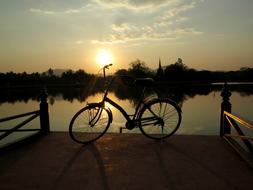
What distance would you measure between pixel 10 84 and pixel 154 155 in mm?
113307

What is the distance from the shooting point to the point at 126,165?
4152 millimetres

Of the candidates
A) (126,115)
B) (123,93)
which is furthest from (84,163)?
(123,93)

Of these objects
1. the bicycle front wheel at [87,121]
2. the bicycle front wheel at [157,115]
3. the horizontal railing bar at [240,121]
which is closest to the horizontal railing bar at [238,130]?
the horizontal railing bar at [240,121]

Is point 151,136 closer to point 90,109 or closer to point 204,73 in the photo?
point 90,109

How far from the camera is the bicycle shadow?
349 centimetres

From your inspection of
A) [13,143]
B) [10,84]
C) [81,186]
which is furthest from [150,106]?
[10,84]

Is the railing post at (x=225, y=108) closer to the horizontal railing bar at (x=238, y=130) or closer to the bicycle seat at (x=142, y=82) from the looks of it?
the horizontal railing bar at (x=238, y=130)

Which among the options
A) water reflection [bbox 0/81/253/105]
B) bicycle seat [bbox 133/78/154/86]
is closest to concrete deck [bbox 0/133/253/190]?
water reflection [bbox 0/81/253/105]

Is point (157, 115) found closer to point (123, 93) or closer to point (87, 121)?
point (87, 121)

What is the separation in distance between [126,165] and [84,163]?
713mm

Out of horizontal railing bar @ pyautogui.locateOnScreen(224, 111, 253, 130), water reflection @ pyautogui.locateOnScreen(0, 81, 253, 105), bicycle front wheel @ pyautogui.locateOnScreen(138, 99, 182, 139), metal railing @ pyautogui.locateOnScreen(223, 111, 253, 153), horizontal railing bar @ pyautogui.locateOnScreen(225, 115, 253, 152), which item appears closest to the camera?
horizontal railing bar @ pyautogui.locateOnScreen(224, 111, 253, 130)

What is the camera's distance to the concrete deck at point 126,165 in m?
3.46

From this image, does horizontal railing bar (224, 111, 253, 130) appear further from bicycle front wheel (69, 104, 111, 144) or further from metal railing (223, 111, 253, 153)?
bicycle front wheel (69, 104, 111, 144)

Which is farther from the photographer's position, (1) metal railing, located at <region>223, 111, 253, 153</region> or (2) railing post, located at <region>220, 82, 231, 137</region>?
(2) railing post, located at <region>220, 82, 231, 137</region>
